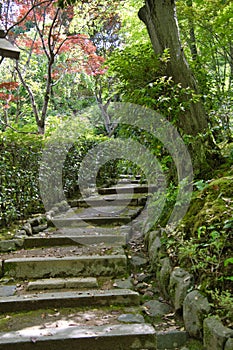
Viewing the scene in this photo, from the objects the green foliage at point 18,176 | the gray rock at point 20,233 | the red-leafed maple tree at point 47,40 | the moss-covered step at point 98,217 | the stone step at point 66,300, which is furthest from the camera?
the red-leafed maple tree at point 47,40

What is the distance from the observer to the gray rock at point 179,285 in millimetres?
3131

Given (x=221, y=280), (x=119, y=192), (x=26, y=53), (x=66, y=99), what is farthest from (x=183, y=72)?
(x=66, y=99)

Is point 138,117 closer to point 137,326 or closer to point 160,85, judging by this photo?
point 160,85

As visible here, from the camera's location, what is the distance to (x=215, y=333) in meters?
2.42

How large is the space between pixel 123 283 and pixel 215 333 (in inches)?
64.1

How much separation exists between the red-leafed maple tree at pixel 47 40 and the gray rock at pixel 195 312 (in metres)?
7.44

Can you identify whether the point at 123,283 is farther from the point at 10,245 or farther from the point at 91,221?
the point at 91,221

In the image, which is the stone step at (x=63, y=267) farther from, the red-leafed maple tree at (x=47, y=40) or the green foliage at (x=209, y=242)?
the red-leafed maple tree at (x=47, y=40)

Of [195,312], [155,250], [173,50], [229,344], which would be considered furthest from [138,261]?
[173,50]

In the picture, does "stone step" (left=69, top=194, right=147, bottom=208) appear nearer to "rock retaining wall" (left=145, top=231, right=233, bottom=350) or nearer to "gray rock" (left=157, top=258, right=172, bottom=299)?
"rock retaining wall" (left=145, top=231, right=233, bottom=350)

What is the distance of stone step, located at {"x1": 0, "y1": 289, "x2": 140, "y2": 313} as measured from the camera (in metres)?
3.37

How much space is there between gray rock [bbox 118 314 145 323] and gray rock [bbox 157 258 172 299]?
19.1 inches

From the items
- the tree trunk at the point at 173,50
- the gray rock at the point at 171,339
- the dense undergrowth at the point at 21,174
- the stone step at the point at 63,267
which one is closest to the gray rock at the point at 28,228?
the dense undergrowth at the point at 21,174

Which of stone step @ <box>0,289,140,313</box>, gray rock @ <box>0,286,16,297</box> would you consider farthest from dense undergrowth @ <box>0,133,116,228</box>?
stone step @ <box>0,289,140,313</box>
